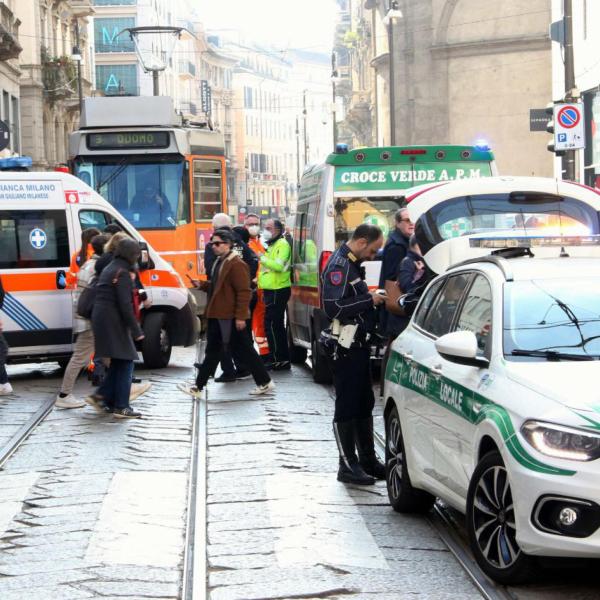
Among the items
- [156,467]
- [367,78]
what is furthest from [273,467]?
[367,78]

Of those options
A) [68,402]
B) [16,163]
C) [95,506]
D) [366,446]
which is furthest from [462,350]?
[16,163]

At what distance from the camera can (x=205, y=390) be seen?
576 inches

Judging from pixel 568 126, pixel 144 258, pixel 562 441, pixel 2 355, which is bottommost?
pixel 2 355

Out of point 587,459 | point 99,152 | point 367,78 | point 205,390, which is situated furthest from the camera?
point 367,78

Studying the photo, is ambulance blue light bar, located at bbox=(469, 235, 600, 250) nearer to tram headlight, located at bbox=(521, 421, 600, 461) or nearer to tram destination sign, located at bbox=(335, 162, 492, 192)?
tram headlight, located at bbox=(521, 421, 600, 461)

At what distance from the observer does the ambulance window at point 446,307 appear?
7.66 meters

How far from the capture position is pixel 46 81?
174ft

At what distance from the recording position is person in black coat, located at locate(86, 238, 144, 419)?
12.5 metres

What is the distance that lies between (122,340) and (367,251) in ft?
13.2

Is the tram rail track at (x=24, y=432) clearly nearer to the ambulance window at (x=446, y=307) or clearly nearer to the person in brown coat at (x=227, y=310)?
the person in brown coat at (x=227, y=310)

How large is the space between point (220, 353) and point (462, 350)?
7.49 metres

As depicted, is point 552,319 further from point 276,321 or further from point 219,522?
point 276,321

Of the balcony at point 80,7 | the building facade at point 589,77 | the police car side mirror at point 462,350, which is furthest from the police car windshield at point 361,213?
the balcony at point 80,7

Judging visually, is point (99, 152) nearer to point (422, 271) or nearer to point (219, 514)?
point (422, 271)
